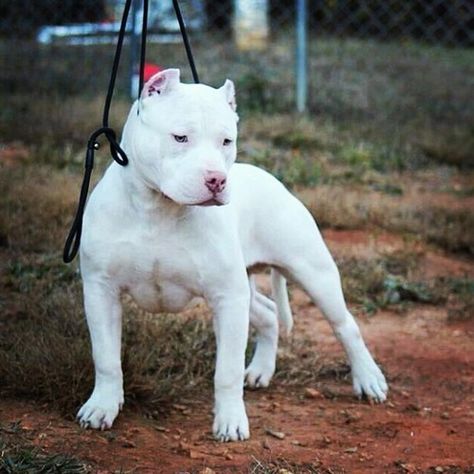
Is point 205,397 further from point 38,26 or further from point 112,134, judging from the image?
point 38,26

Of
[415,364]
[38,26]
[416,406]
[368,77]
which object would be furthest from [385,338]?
[38,26]

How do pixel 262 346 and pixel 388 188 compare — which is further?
pixel 388 188

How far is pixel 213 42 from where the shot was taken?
41.4ft

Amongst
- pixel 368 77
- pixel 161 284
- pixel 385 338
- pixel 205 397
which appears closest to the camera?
pixel 161 284

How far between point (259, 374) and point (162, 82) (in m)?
1.55

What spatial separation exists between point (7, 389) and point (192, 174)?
4.19ft

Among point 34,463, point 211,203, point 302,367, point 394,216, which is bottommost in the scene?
point 394,216

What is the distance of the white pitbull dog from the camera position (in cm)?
343

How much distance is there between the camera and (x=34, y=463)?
3.31 meters

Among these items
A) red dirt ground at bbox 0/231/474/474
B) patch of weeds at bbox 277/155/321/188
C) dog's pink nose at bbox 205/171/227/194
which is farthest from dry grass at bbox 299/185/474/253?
dog's pink nose at bbox 205/171/227/194

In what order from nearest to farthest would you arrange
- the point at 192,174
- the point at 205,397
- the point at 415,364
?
the point at 192,174 < the point at 205,397 < the point at 415,364

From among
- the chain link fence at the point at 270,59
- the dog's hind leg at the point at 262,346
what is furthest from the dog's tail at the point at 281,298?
the chain link fence at the point at 270,59

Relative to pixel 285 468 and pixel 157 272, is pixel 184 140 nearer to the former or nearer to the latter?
pixel 157 272

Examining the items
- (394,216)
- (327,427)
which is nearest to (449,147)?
(394,216)
